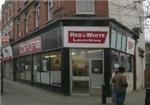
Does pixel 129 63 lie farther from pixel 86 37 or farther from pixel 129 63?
pixel 86 37

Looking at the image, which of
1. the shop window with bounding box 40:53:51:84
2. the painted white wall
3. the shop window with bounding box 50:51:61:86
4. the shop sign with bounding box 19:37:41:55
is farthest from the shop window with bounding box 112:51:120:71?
the shop sign with bounding box 19:37:41:55

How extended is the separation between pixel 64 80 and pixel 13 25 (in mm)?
19817

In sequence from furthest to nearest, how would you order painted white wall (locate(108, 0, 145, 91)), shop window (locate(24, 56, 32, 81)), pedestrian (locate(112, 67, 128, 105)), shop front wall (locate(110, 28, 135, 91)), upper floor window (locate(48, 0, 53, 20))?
1. shop window (locate(24, 56, 32, 81))
2. upper floor window (locate(48, 0, 53, 20))
3. shop front wall (locate(110, 28, 135, 91))
4. painted white wall (locate(108, 0, 145, 91))
5. pedestrian (locate(112, 67, 128, 105))

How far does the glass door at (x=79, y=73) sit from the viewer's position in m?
26.0

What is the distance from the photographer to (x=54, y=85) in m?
27.8

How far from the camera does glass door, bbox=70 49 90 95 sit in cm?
2605

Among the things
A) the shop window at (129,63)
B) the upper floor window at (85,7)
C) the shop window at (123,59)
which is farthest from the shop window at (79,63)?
the shop window at (129,63)

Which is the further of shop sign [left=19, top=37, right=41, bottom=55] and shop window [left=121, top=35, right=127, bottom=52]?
shop sign [left=19, top=37, right=41, bottom=55]

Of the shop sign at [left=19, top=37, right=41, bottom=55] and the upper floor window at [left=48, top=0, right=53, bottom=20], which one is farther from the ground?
the upper floor window at [left=48, top=0, right=53, bottom=20]

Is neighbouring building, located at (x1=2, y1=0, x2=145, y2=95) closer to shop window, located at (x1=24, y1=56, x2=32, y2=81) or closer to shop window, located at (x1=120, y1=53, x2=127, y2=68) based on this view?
shop window, located at (x1=120, y1=53, x2=127, y2=68)

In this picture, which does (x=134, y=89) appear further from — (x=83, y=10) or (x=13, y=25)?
(x=13, y=25)

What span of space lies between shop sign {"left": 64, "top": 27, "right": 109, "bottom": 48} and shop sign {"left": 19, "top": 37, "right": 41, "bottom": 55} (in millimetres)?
5544

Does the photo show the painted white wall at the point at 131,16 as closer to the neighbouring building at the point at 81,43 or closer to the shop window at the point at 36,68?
the neighbouring building at the point at 81,43

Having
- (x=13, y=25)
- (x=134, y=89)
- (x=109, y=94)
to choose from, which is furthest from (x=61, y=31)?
(x=13, y=25)
